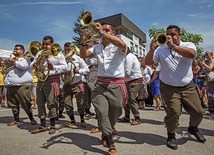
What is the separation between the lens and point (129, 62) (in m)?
5.10

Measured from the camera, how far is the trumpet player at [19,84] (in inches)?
214

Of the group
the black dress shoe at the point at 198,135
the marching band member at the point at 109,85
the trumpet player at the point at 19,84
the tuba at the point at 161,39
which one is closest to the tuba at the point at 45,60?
the trumpet player at the point at 19,84

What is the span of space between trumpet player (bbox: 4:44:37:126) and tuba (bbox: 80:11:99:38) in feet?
9.14

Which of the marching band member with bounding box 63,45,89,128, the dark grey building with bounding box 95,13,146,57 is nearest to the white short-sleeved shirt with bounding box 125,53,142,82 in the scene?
the marching band member with bounding box 63,45,89,128

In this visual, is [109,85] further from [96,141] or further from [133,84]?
[133,84]

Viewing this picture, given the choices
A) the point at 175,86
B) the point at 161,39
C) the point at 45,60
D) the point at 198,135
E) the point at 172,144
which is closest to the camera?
the point at 161,39

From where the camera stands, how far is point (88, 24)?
324cm

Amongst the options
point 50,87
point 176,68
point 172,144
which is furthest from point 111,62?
point 50,87

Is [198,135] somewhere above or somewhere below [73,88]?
below

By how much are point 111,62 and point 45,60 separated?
80.6 inches

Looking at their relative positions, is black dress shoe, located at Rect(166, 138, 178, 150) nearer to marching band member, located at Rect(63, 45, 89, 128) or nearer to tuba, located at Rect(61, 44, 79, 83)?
marching band member, located at Rect(63, 45, 89, 128)

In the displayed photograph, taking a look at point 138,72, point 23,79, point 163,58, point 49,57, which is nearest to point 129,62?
point 138,72

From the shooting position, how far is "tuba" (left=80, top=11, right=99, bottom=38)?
3238mm

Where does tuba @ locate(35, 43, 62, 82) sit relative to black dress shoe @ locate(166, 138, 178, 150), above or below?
above
